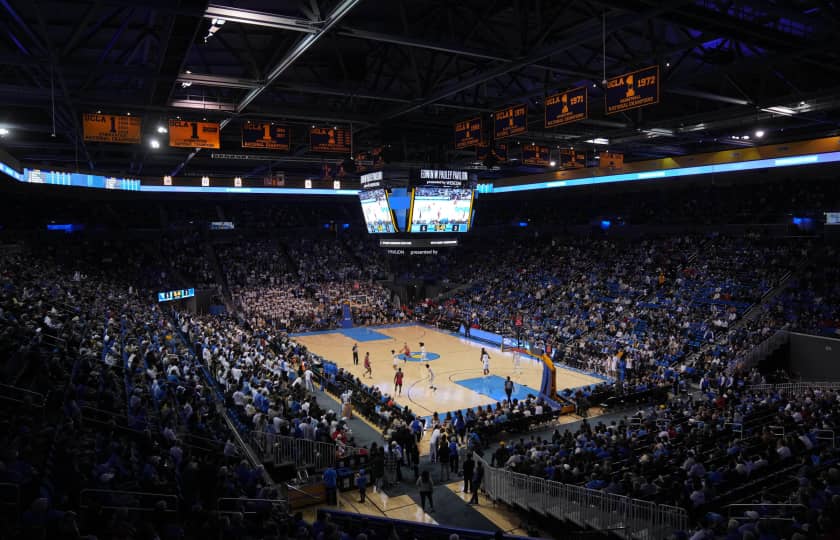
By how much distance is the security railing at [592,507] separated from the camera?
1012 cm

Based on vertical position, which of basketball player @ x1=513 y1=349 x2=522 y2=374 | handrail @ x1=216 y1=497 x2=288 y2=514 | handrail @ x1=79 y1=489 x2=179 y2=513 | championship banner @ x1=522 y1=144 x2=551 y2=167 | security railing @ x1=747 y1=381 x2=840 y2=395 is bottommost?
basketball player @ x1=513 y1=349 x2=522 y2=374

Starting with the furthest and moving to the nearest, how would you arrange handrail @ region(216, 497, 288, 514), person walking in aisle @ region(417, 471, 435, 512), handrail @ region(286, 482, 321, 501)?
handrail @ region(286, 482, 321, 501) → person walking in aisle @ region(417, 471, 435, 512) → handrail @ region(216, 497, 288, 514)

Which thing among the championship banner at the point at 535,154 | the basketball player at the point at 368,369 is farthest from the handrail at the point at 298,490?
the championship banner at the point at 535,154

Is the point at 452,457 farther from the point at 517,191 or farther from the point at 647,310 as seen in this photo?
the point at 517,191

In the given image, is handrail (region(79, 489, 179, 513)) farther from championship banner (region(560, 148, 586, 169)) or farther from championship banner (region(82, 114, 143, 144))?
championship banner (region(560, 148, 586, 169))

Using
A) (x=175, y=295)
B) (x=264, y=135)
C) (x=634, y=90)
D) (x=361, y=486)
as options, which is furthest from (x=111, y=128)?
(x=175, y=295)

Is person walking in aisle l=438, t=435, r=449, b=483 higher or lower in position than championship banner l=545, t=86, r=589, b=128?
lower

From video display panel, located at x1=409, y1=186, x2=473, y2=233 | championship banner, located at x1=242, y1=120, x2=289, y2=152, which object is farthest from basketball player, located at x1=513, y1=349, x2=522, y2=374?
championship banner, located at x1=242, y1=120, x2=289, y2=152

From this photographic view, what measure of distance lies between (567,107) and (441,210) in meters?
10.6

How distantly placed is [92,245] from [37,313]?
2774 centimetres

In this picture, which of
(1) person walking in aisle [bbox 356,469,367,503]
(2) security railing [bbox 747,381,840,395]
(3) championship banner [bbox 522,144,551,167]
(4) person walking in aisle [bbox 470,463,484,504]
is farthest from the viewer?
(3) championship banner [bbox 522,144,551,167]

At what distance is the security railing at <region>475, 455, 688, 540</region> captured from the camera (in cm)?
1012

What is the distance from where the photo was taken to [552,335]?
3080 cm

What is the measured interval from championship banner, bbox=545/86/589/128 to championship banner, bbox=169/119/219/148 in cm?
945
